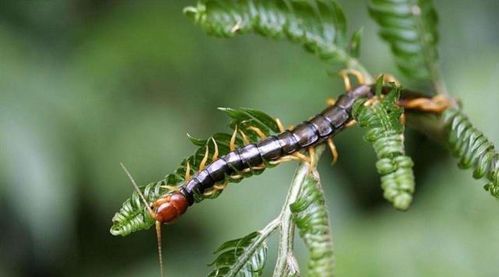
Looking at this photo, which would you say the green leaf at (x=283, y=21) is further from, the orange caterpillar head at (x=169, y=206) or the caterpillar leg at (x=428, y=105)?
the orange caterpillar head at (x=169, y=206)

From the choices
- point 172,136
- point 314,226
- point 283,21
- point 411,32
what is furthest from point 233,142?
point 172,136

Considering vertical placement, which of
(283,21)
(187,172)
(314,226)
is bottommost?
(314,226)

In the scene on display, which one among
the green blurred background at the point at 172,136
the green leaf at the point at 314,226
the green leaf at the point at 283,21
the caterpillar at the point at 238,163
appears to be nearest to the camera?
the green leaf at the point at 314,226

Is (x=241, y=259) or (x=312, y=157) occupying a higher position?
(x=312, y=157)

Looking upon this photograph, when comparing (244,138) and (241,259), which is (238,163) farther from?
(241,259)

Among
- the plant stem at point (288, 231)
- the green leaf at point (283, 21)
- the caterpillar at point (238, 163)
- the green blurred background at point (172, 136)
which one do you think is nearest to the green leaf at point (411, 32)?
the green leaf at point (283, 21)

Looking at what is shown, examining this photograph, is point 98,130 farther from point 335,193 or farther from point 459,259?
point 459,259

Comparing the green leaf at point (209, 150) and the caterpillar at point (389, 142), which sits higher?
the green leaf at point (209, 150)
